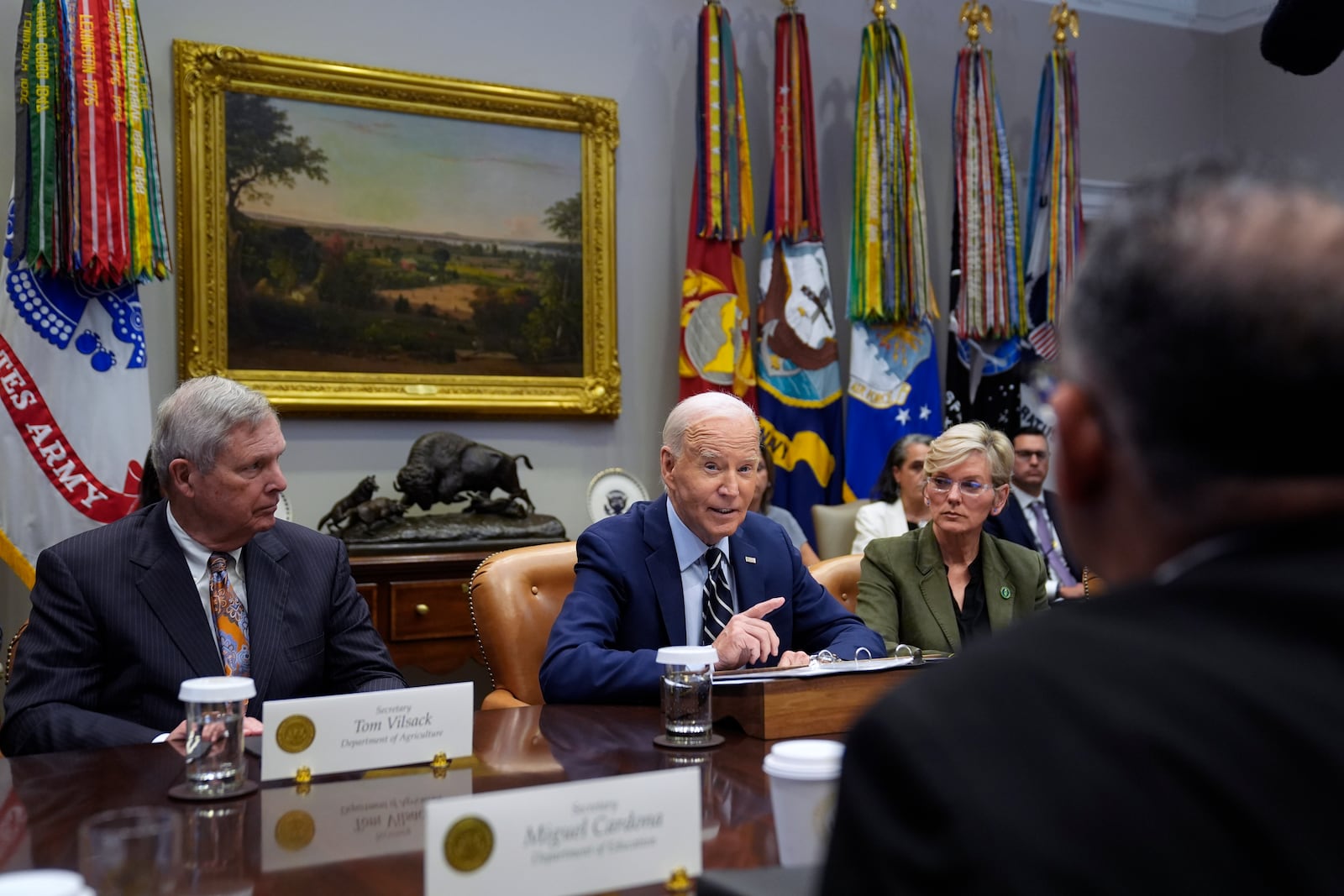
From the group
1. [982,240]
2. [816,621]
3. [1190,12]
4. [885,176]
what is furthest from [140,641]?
[1190,12]

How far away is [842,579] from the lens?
3.36m

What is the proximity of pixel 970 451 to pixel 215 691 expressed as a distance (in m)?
2.26

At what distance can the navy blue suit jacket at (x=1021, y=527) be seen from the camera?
4.90m

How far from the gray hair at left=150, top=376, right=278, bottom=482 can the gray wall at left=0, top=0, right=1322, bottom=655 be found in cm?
254

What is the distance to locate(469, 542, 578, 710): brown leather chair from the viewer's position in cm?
275

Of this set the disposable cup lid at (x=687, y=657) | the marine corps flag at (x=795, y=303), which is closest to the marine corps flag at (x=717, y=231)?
the marine corps flag at (x=795, y=303)

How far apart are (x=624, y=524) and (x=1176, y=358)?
6.99 feet

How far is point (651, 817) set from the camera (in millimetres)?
1213

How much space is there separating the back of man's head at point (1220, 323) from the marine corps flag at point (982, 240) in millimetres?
5339

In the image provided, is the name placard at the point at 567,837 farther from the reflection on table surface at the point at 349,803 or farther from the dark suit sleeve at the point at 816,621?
the dark suit sleeve at the point at 816,621

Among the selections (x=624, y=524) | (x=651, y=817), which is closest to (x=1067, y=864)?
(x=651, y=817)

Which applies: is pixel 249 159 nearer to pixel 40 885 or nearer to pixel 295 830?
pixel 295 830

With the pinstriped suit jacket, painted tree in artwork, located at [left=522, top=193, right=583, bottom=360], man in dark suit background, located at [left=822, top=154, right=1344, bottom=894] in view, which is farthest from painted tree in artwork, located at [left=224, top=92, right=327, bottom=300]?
man in dark suit background, located at [left=822, top=154, right=1344, bottom=894]

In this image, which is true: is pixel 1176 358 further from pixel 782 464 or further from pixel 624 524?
pixel 782 464
